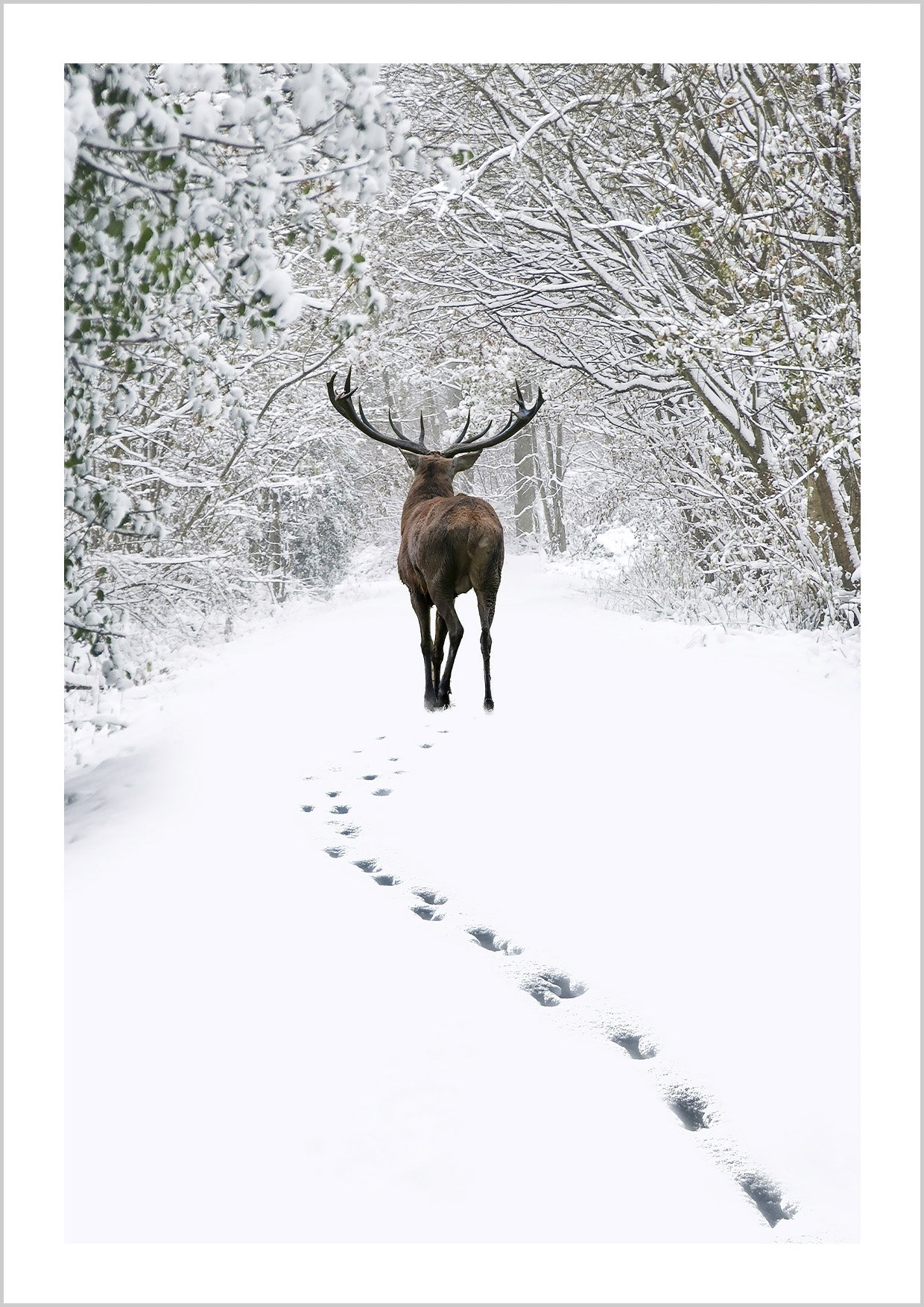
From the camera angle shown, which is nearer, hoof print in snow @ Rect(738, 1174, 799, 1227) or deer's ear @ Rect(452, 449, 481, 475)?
hoof print in snow @ Rect(738, 1174, 799, 1227)

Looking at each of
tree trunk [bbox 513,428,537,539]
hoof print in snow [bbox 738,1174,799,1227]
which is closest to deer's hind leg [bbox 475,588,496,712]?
hoof print in snow [bbox 738,1174,799,1227]

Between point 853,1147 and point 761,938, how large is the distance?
0.67 m

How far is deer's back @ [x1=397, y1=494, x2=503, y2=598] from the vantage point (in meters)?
4.55

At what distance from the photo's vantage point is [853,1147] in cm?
196

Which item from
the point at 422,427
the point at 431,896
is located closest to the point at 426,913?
the point at 431,896

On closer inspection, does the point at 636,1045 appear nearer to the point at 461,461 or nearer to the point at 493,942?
the point at 493,942

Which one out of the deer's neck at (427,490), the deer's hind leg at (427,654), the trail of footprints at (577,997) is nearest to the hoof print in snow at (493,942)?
the trail of footprints at (577,997)

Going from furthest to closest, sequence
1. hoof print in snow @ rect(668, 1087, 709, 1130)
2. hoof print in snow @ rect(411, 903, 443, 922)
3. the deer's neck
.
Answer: the deer's neck, hoof print in snow @ rect(411, 903, 443, 922), hoof print in snow @ rect(668, 1087, 709, 1130)

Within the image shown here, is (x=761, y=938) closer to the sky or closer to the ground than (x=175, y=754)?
closer to the ground

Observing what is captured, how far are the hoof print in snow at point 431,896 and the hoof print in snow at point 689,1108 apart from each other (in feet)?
3.35

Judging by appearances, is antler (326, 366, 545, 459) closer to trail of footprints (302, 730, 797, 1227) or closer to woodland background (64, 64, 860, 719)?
woodland background (64, 64, 860, 719)
